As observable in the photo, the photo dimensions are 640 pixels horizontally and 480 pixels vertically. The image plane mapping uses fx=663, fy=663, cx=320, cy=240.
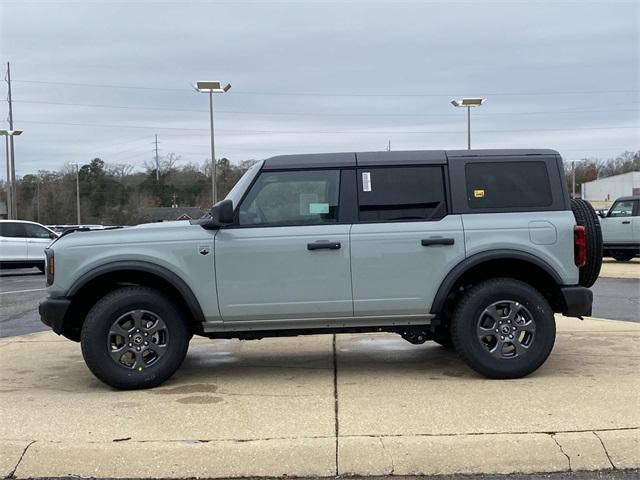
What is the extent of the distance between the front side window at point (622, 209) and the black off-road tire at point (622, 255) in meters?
1.34

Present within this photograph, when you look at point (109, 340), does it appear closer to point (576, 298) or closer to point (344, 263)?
point (344, 263)

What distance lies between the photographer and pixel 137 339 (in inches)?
218

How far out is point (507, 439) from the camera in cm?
421

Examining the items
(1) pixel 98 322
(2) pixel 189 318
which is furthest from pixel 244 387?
(1) pixel 98 322

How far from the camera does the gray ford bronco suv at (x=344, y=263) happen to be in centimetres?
552

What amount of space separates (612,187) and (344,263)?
305ft

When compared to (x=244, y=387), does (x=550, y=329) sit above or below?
above

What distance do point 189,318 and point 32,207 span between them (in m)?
75.1

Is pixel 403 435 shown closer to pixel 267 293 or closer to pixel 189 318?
pixel 267 293

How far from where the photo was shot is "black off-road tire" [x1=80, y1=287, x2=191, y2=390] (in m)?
5.45

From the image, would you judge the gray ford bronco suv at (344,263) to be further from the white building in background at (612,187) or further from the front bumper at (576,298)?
the white building in background at (612,187)

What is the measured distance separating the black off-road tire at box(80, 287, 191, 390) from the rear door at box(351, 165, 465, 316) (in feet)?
5.09

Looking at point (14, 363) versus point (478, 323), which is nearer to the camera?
point (478, 323)

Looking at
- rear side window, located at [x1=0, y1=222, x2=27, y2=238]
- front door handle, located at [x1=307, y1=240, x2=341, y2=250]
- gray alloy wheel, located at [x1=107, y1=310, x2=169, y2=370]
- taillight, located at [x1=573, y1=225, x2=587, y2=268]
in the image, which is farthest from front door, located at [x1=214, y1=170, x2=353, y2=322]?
rear side window, located at [x1=0, y1=222, x2=27, y2=238]
